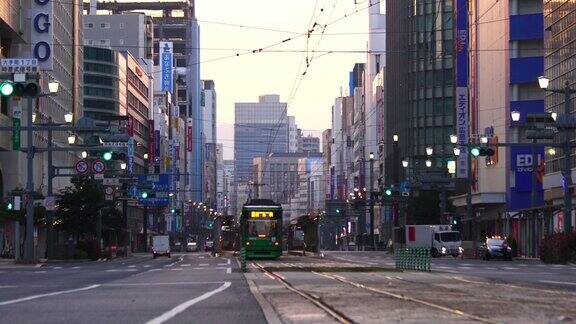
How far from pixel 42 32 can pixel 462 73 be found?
1488 inches

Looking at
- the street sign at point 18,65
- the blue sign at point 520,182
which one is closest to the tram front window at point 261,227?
the street sign at point 18,65

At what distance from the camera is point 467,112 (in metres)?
98.1

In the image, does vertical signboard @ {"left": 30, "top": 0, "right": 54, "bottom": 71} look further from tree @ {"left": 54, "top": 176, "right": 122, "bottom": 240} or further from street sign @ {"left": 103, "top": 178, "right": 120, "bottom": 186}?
street sign @ {"left": 103, "top": 178, "right": 120, "bottom": 186}

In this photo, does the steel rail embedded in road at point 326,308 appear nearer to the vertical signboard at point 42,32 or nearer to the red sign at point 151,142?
the vertical signboard at point 42,32

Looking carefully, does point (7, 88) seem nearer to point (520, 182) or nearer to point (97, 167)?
point (97, 167)

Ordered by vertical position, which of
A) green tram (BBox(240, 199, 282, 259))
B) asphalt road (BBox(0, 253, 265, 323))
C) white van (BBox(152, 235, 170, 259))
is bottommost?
white van (BBox(152, 235, 170, 259))

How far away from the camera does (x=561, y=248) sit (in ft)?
183

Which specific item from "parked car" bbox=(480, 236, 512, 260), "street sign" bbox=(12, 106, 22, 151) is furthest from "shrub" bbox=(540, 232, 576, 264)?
"street sign" bbox=(12, 106, 22, 151)

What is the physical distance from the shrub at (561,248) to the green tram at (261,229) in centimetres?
1490

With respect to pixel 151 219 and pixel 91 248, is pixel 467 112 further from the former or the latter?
pixel 151 219

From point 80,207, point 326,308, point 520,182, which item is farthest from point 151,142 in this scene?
point 326,308

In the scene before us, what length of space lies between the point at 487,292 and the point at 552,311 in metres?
6.52

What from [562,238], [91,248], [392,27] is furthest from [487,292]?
[392,27]

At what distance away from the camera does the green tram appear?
62.9m
